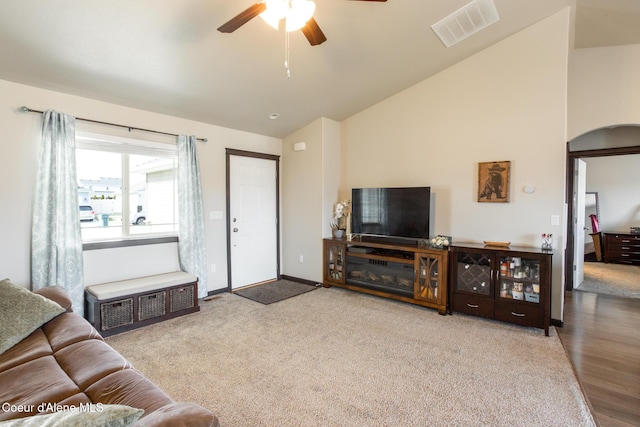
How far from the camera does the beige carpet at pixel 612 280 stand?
472 cm

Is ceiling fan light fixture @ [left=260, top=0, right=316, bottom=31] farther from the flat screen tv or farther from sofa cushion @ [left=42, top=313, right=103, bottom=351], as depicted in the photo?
the flat screen tv

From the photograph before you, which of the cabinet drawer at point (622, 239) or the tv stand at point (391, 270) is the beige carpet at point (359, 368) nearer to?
the tv stand at point (391, 270)

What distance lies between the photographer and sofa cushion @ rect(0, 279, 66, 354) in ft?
6.25

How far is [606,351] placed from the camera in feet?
9.45

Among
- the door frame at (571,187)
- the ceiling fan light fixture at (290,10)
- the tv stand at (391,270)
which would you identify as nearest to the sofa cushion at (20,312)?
the ceiling fan light fixture at (290,10)

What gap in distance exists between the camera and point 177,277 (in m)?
3.76

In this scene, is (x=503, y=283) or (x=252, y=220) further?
(x=252, y=220)

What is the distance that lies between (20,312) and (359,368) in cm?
248

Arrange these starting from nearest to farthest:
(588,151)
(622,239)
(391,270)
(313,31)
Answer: (313,31), (391,270), (588,151), (622,239)

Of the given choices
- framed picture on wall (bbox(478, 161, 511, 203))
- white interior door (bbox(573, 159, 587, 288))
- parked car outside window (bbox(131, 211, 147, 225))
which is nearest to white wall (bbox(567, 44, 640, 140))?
white interior door (bbox(573, 159, 587, 288))

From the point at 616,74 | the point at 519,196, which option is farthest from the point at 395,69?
the point at 616,74

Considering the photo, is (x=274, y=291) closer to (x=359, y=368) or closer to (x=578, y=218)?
(x=359, y=368)

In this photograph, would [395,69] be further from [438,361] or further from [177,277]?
[177,277]

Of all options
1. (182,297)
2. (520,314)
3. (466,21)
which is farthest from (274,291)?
(466,21)
